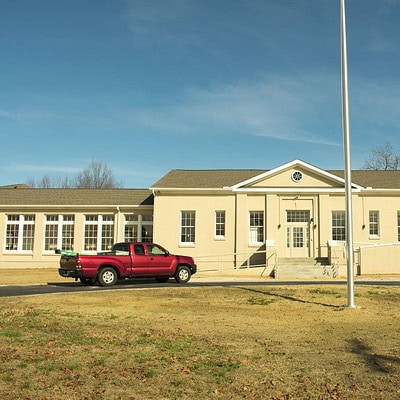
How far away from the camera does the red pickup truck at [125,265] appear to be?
18.3 meters

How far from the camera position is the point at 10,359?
23.0ft

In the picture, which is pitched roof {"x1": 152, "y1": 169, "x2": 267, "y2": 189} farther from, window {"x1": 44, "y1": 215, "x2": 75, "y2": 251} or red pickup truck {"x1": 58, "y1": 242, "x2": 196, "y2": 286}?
red pickup truck {"x1": 58, "y1": 242, "x2": 196, "y2": 286}

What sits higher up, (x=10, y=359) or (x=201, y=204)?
(x=201, y=204)

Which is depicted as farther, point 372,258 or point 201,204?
point 201,204

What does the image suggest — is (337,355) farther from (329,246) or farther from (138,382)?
(329,246)

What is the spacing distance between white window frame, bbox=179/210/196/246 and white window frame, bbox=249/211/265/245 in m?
3.56

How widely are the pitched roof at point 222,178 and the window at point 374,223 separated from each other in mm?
1697

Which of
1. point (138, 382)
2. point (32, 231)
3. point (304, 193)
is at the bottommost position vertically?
point (138, 382)

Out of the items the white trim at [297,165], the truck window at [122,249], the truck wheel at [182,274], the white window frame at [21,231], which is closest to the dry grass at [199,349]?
the truck window at [122,249]

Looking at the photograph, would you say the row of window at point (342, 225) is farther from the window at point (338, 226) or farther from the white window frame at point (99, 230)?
the white window frame at point (99, 230)

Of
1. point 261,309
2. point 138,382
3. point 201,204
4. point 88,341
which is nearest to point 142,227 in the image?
point 201,204

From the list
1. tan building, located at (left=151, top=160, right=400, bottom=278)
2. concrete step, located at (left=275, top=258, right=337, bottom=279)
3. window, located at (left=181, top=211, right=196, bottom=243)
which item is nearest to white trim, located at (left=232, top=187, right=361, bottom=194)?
tan building, located at (left=151, top=160, right=400, bottom=278)

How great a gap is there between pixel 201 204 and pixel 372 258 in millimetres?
10612

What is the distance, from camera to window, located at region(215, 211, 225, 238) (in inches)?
1178
